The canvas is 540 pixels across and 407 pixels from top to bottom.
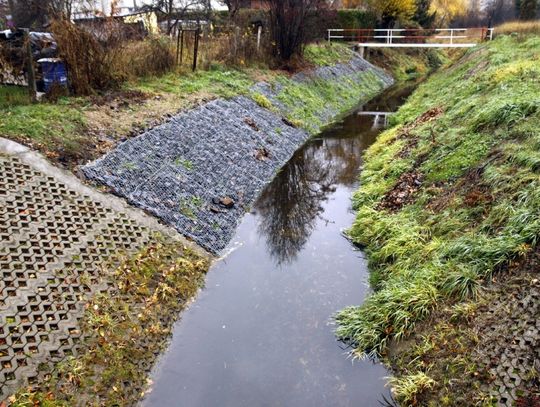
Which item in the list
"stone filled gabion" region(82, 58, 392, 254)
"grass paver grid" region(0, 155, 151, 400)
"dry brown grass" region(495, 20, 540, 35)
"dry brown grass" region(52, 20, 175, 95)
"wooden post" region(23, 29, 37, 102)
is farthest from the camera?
"dry brown grass" region(495, 20, 540, 35)

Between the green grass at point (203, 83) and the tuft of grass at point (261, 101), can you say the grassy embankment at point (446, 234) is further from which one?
the green grass at point (203, 83)

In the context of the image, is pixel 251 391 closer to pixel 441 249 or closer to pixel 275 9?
pixel 441 249

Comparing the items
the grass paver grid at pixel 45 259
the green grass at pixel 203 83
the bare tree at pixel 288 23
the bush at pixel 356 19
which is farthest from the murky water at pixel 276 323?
the bush at pixel 356 19

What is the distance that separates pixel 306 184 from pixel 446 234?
5173 millimetres

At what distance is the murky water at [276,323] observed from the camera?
17.1 ft

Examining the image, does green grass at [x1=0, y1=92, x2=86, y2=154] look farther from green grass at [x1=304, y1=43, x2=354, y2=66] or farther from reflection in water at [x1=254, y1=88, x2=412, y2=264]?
green grass at [x1=304, y1=43, x2=354, y2=66]

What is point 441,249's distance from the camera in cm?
657

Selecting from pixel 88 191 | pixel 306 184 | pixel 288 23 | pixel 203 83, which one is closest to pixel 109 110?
pixel 88 191

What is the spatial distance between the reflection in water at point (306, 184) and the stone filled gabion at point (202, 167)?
0.42 m

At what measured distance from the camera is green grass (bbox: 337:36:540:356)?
19.1 feet

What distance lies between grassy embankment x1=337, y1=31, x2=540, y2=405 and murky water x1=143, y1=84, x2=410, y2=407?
0.37 m

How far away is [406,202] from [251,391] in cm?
511

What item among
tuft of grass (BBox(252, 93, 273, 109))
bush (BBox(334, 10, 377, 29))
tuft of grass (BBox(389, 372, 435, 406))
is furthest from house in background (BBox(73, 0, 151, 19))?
bush (BBox(334, 10, 377, 29))

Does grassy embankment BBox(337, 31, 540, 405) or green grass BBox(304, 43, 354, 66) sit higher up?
green grass BBox(304, 43, 354, 66)
